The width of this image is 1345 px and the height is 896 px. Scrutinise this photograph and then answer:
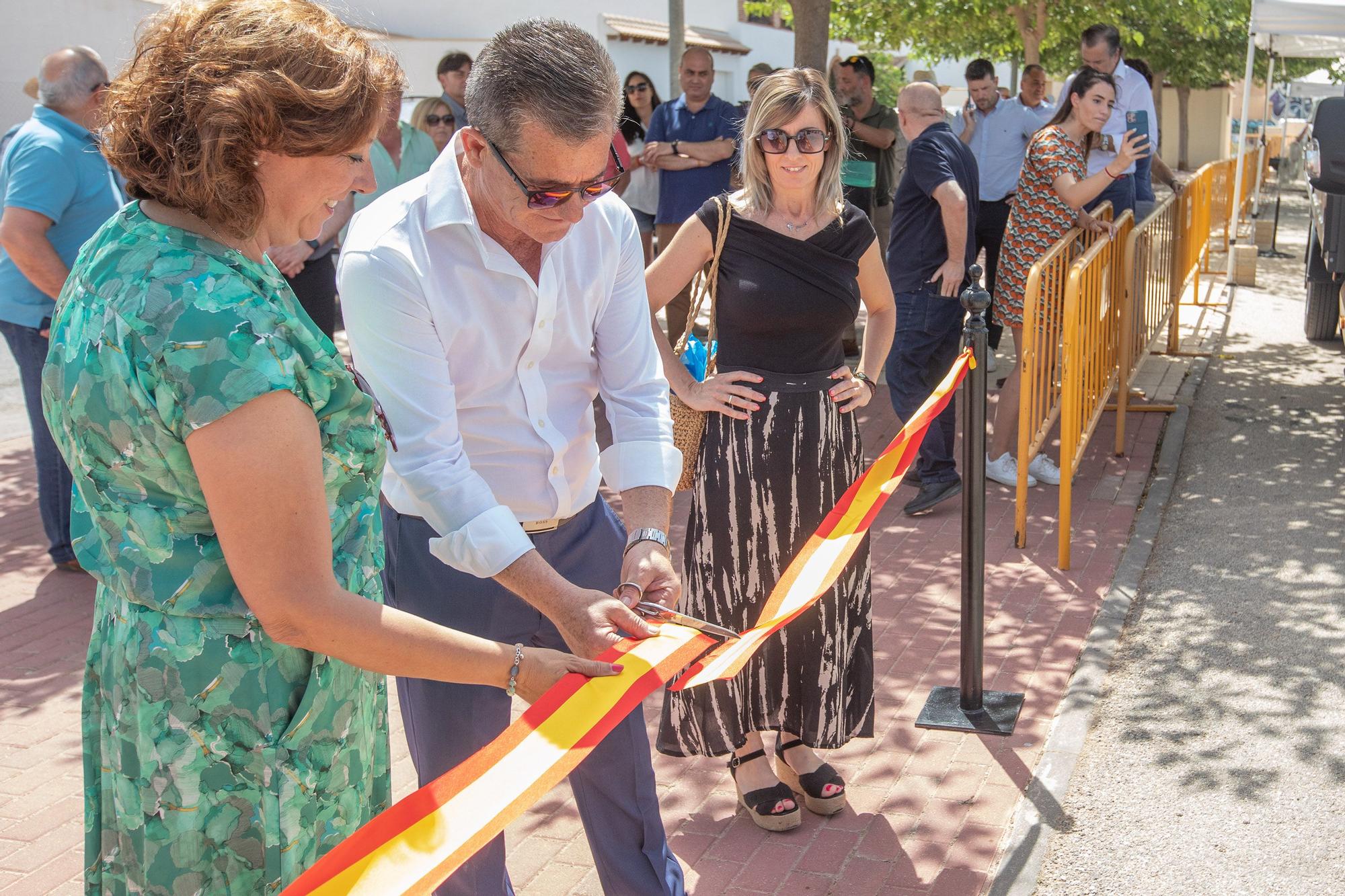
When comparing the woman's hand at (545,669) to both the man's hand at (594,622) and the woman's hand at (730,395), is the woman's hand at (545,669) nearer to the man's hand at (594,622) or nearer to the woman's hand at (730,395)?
the man's hand at (594,622)

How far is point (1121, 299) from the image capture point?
23.8 ft

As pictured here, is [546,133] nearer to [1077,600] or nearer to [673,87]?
[1077,600]

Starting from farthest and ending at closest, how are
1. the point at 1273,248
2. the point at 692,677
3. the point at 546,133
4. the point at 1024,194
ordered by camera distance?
1. the point at 1273,248
2. the point at 1024,194
3. the point at 692,677
4. the point at 546,133

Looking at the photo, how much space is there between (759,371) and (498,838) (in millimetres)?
1613

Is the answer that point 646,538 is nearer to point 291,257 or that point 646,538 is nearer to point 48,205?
point 48,205

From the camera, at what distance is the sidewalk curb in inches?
140

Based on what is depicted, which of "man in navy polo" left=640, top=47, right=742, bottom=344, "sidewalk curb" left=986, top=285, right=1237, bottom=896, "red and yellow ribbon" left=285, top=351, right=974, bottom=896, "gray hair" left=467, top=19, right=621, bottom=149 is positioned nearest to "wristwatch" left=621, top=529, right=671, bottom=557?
"red and yellow ribbon" left=285, top=351, right=974, bottom=896

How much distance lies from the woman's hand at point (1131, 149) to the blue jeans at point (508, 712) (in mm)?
4826

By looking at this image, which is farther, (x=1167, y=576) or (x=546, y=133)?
(x=1167, y=576)

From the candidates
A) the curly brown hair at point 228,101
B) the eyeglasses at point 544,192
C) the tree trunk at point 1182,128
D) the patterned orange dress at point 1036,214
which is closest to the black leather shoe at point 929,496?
the patterned orange dress at point 1036,214

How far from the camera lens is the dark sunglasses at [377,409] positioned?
6.43 feet

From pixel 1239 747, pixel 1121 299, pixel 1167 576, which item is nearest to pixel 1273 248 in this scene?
pixel 1121 299

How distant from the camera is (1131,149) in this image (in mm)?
6754

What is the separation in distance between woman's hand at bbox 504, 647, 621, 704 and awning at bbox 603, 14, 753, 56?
24810 mm
